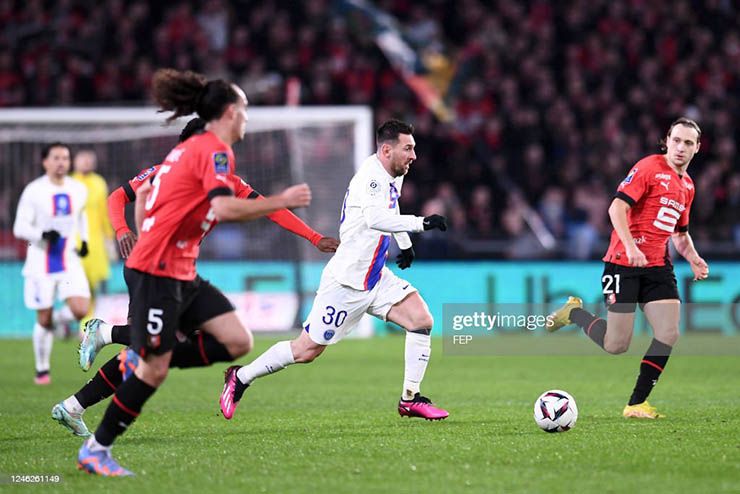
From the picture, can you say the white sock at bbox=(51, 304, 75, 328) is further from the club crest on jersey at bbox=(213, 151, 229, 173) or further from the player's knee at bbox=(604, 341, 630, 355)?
the club crest on jersey at bbox=(213, 151, 229, 173)

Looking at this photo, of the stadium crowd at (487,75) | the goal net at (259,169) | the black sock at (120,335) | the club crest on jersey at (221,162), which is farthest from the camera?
the stadium crowd at (487,75)

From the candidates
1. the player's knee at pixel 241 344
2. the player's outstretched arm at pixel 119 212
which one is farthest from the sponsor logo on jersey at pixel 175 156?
the player's outstretched arm at pixel 119 212

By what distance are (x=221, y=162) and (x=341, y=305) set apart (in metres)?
2.77

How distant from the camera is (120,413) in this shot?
575 centimetres

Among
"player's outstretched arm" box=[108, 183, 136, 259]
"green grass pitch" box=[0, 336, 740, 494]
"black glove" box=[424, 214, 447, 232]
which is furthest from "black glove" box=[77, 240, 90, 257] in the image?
"black glove" box=[424, 214, 447, 232]

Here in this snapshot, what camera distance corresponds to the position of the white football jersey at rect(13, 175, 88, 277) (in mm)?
11844

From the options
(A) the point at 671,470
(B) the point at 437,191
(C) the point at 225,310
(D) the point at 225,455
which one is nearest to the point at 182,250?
(C) the point at 225,310

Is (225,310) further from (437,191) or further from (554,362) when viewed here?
(437,191)

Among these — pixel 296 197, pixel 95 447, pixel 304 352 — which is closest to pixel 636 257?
pixel 304 352

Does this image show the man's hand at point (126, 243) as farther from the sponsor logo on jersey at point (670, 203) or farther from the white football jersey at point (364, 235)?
the sponsor logo on jersey at point (670, 203)

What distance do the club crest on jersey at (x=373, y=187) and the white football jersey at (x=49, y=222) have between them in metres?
5.02

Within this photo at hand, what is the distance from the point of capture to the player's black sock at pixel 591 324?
8.97 m

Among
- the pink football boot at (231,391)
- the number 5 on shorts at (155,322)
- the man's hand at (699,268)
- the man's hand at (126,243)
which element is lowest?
the pink football boot at (231,391)

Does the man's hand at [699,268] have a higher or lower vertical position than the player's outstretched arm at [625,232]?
lower
